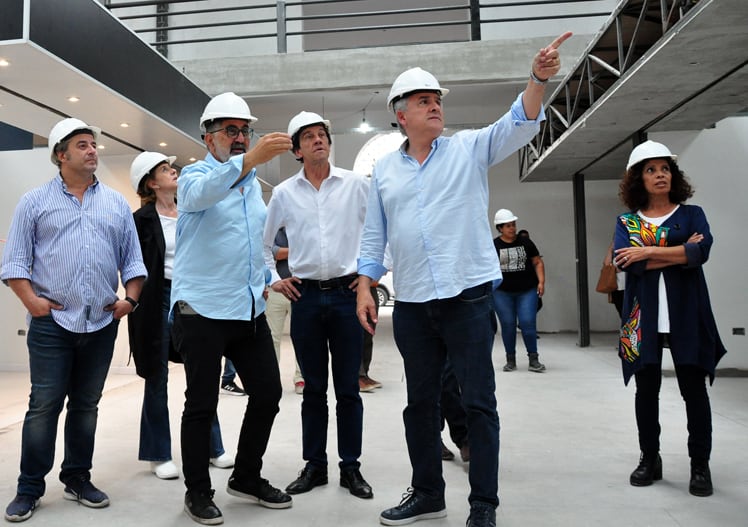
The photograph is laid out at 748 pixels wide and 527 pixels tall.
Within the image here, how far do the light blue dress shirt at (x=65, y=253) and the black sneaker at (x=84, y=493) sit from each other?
682mm

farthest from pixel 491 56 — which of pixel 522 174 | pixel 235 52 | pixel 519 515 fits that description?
pixel 519 515

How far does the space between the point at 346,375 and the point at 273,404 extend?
36 centimetres

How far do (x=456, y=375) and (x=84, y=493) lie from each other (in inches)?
66.2

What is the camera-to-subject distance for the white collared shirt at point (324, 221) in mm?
2712

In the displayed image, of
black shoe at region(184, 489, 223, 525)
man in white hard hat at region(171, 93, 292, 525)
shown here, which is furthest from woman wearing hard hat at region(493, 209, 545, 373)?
black shoe at region(184, 489, 223, 525)

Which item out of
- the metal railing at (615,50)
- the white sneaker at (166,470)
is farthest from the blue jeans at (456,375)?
the metal railing at (615,50)

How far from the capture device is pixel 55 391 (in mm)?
2494

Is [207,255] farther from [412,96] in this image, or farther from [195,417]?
[412,96]

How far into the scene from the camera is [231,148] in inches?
95.3

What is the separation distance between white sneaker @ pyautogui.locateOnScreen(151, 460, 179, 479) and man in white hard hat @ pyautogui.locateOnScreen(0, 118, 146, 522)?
360mm

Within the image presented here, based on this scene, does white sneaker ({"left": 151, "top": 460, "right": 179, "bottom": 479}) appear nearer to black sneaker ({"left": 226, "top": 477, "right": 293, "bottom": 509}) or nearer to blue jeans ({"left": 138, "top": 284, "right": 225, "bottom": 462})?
blue jeans ({"left": 138, "top": 284, "right": 225, "bottom": 462})

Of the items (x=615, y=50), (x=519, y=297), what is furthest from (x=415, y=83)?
(x=519, y=297)

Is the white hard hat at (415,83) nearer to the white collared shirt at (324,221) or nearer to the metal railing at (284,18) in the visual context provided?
the white collared shirt at (324,221)

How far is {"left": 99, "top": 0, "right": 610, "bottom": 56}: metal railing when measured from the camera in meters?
8.40
